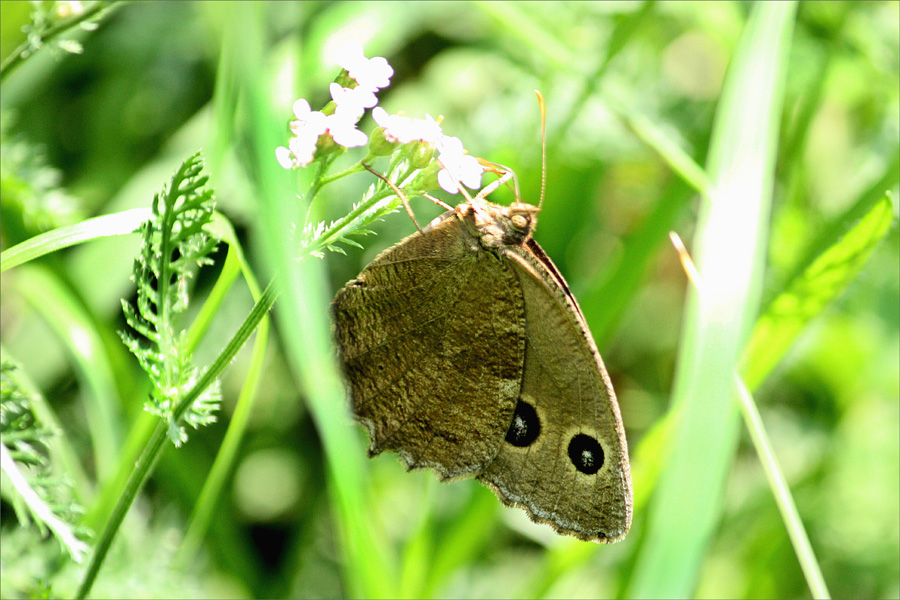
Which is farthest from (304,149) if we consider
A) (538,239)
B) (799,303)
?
(538,239)

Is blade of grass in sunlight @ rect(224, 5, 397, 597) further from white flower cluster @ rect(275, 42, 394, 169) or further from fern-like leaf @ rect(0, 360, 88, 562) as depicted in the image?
fern-like leaf @ rect(0, 360, 88, 562)

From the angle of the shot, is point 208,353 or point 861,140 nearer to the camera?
point 208,353

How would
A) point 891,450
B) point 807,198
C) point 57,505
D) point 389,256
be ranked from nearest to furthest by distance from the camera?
point 57,505, point 389,256, point 891,450, point 807,198

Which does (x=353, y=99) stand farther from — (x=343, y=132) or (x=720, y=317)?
(x=720, y=317)

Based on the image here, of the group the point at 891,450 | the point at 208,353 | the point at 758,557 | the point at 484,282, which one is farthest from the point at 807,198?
the point at 208,353

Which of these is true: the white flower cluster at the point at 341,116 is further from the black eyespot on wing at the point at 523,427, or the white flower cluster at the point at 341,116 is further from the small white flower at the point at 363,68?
the black eyespot on wing at the point at 523,427

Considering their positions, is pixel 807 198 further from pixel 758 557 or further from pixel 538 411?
pixel 538 411

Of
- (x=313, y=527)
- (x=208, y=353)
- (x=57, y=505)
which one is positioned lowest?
(x=313, y=527)
